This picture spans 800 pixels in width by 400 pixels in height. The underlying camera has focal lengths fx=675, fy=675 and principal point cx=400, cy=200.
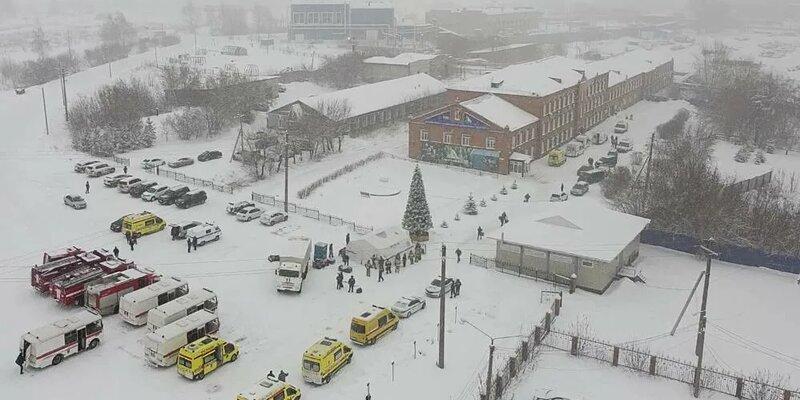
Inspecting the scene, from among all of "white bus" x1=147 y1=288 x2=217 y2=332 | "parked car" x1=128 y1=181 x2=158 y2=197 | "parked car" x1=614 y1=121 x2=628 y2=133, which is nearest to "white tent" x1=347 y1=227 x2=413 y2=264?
"white bus" x1=147 y1=288 x2=217 y2=332

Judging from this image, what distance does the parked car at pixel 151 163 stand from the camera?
5144 centimetres

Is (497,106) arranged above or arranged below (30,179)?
above

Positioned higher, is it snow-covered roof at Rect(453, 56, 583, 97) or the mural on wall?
snow-covered roof at Rect(453, 56, 583, 97)

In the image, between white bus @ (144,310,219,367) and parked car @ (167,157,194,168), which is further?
parked car @ (167,157,194,168)

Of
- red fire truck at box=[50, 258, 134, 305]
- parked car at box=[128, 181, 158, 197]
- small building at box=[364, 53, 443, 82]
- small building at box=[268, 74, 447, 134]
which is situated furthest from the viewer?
small building at box=[364, 53, 443, 82]

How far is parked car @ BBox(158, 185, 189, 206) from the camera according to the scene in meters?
42.6

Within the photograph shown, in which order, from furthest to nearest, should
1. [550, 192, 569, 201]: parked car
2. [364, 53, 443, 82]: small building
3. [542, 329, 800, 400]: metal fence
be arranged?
[364, 53, 443, 82]: small building → [550, 192, 569, 201]: parked car → [542, 329, 800, 400]: metal fence

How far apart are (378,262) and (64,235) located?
58.4 feet

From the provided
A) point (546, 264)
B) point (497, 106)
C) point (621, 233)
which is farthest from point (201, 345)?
point (497, 106)

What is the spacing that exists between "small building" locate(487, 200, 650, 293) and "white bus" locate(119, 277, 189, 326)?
1582cm

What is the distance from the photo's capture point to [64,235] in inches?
1462

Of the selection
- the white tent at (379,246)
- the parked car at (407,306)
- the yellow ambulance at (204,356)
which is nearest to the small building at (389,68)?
the white tent at (379,246)

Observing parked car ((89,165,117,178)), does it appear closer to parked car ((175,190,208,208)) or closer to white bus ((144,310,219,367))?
parked car ((175,190,208,208))

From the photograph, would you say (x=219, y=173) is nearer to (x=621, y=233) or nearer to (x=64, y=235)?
(x=64, y=235)
